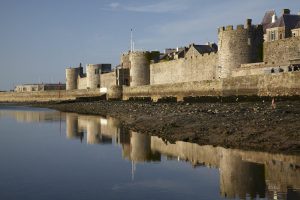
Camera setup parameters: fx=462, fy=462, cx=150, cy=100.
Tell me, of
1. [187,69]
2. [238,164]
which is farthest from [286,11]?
[238,164]

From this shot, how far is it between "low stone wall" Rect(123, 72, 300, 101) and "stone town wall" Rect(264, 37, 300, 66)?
2455 mm

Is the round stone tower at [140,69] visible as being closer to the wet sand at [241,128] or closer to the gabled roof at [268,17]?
the gabled roof at [268,17]

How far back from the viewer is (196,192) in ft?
27.2

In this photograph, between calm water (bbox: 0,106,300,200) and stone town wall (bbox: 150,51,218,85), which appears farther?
stone town wall (bbox: 150,51,218,85)

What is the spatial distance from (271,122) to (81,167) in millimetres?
5203

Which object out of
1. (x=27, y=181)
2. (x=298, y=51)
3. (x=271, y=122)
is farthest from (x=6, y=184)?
(x=298, y=51)

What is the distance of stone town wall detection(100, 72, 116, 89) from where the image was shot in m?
51.4

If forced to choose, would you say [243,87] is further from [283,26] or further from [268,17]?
[268,17]

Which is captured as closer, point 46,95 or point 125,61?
point 125,61

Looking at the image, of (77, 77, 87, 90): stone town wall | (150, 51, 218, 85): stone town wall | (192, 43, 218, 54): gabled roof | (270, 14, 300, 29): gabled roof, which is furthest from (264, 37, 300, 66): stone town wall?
(77, 77, 87, 90): stone town wall

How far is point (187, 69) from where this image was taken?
34.4 metres

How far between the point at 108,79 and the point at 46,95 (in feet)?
60.3

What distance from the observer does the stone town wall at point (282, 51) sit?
2320 centimetres

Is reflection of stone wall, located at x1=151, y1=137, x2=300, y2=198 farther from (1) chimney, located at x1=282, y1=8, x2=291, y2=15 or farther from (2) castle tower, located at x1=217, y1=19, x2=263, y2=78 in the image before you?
(1) chimney, located at x1=282, y1=8, x2=291, y2=15
